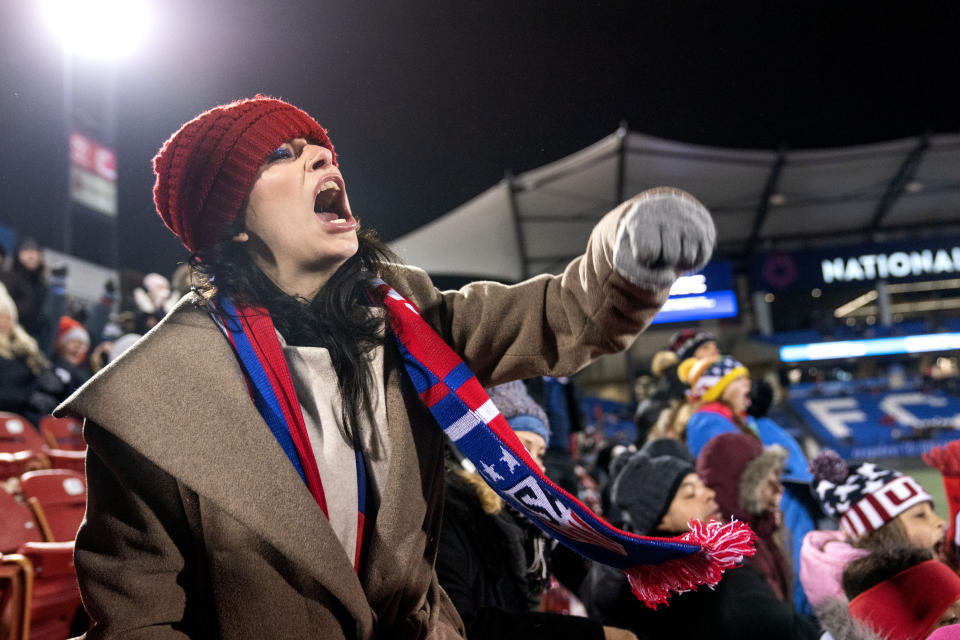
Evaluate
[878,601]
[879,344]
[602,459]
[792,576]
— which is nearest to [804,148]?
[879,344]

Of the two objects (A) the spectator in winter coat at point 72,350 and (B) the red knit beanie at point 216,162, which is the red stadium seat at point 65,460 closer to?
(A) the spectator in winter coat at point 72,350

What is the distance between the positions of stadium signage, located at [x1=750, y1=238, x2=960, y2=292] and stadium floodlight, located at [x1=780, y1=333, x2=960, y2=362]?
1.28 m

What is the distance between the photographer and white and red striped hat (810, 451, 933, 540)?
222cm

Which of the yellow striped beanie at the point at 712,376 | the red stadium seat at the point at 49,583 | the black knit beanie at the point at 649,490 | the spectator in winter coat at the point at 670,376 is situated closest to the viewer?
the red stadium seat at the point at 49,583

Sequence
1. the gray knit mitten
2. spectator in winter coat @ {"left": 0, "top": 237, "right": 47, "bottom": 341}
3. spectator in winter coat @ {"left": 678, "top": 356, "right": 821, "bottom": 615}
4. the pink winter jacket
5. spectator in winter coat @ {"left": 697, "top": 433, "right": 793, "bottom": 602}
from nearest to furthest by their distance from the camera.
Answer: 1. the gray knit mitten
2. the pink winter jacket
3. spectator in winter coat @ {"left": 697, "top": 433, "right": 793, "bottom": 602}
4. spectator in winter coat @ {"left": 678, "top": 356, "right": 821, "bottom": 615}
5. spectator in winter coat @ {"left": 0, "top": 237, "right": 47, "bottom": 341}

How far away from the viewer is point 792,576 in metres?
2.91

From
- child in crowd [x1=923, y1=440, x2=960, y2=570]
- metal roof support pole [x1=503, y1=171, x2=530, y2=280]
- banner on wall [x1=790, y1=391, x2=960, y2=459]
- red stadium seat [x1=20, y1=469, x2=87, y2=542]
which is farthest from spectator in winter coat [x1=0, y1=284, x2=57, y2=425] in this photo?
banner on wall [x1=790, y1=391, x2=960, y2=459]

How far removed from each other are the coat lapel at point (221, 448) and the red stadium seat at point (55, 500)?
1.58m

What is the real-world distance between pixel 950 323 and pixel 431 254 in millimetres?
16393

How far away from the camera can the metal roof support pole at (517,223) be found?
1.73 meters

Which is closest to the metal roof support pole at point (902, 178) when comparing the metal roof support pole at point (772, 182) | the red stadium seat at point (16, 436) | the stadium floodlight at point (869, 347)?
the metal roof support pole at point (772, 182)

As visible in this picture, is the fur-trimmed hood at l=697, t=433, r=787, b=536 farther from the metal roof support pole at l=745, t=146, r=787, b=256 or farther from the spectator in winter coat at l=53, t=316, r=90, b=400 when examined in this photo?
the metal roof support pole at l=745, t=146, r=787, b=256

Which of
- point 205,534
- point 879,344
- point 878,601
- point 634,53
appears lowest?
point 879,344

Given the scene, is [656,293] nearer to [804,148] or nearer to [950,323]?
[804,148]
